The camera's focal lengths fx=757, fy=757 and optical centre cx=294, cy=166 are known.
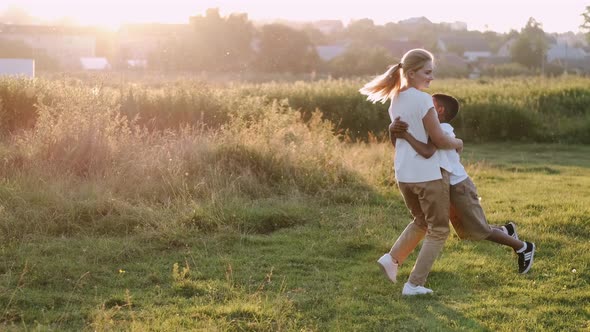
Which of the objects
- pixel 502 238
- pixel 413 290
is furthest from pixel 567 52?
pixel 413 290

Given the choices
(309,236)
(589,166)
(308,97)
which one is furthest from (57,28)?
(309,236)

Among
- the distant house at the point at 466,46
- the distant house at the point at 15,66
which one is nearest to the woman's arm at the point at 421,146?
the distant house at the point at 15,66

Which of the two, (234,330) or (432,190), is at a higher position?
(432,190)

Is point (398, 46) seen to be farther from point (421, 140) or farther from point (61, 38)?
point (421, 140)

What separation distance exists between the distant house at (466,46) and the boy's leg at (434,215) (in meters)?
81.2

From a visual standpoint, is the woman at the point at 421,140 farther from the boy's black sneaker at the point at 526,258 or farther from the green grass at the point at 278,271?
the boy's black sneaker at the point at 526,258

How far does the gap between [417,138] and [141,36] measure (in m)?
67.6

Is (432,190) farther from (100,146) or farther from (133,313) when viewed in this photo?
(100,146)

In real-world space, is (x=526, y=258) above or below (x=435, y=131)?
below

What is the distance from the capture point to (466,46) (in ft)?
305

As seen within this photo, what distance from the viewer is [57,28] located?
221 ft

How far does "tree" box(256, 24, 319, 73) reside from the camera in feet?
162

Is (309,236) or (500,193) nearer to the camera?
(309,236)

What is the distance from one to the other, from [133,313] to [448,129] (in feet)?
8.83
